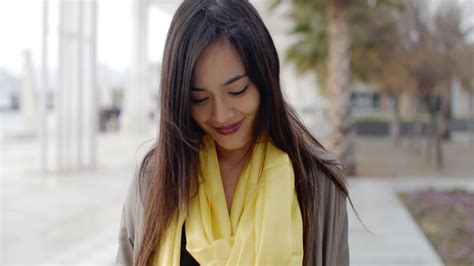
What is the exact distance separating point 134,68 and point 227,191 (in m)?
22.1

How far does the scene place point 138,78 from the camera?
75.4 ft

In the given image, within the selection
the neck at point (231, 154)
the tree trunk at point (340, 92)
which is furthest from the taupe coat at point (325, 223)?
the tree trunk at point (340, 92)

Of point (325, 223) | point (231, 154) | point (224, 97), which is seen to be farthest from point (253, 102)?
point (325, 223)

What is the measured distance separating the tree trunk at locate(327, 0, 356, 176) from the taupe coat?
9.36 metres

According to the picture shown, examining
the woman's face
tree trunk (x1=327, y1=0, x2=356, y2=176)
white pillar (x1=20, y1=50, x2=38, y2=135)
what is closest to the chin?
the woman's face

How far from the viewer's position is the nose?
4.03 ft

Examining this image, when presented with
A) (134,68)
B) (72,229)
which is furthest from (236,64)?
(134,68)

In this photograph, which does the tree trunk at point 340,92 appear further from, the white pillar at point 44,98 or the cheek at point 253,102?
the cheek at point 253,102

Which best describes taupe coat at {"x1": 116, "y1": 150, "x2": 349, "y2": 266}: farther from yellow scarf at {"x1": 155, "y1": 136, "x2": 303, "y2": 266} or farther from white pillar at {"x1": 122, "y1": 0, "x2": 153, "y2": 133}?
white pillar at {"x1": 122, "y1": 0, "x2": 153, "y2": 133}

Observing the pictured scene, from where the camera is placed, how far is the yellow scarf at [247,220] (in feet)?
3.94

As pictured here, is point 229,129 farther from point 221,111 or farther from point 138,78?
point 138,78

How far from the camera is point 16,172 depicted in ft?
35.8

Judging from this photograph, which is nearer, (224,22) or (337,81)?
(224,22)

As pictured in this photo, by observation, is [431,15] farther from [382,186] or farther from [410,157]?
[382,186]
